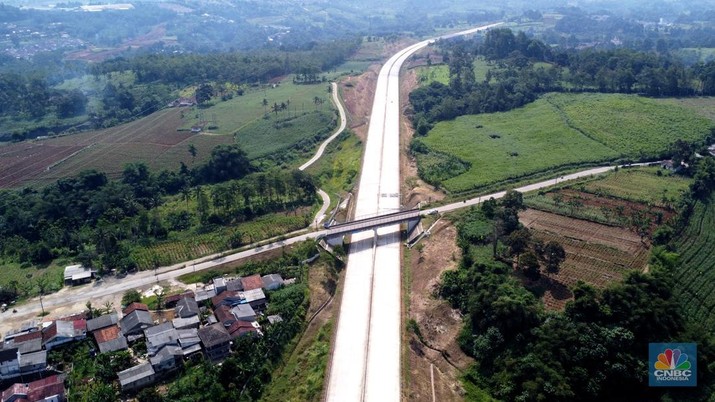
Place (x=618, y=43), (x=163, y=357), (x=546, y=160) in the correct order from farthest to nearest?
(x=618, y=43) < (x=546, y=160) < (x=163, y=357)

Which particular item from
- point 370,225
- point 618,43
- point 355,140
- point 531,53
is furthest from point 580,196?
point 618,43

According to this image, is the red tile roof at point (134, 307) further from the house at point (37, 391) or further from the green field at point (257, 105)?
the green field at point (257, 105)

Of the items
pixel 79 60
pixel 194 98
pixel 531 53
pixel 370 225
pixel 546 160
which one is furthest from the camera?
pixel 79 60

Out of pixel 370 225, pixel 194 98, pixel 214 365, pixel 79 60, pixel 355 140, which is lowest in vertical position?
pixel 214 365

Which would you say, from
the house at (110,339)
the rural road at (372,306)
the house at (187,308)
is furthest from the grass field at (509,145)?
the house at (110,339)

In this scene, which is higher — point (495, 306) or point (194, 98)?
point (194, 98)

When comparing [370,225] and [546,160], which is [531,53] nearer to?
[546,160]

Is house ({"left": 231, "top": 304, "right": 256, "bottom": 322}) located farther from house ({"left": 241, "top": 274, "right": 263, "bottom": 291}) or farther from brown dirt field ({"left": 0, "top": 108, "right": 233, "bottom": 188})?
Result: brown dirt field ({"left": 0, "top": 108, "right": 233, "bottom": 188})

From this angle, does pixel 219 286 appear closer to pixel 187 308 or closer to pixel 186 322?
pixel 187 308
